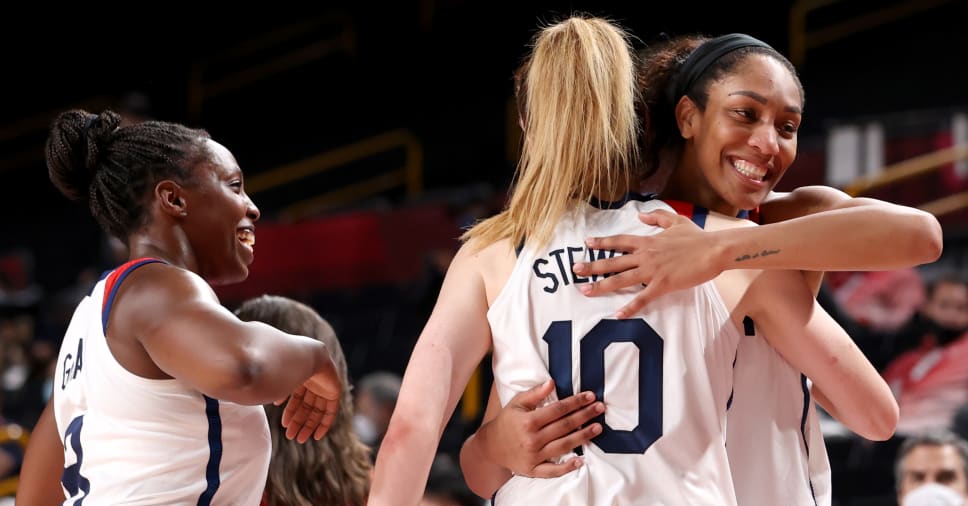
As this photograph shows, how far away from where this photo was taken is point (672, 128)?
258cm

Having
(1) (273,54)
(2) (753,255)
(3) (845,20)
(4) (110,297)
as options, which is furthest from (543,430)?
(1) (273,54)

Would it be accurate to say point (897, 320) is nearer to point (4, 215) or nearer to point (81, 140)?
point (81, 140)

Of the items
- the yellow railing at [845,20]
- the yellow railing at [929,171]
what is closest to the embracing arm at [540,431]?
the yellow railing at [929,171]

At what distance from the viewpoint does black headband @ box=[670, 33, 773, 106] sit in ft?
8.06

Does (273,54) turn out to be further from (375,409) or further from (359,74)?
(375,409)

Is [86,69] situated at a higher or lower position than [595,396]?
higher

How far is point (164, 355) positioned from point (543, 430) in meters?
0.73

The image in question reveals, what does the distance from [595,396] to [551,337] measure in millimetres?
142

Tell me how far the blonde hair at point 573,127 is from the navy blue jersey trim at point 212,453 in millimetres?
637

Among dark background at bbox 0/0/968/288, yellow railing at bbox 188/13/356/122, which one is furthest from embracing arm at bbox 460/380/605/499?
yellow railing at bbox 188/13/356/122

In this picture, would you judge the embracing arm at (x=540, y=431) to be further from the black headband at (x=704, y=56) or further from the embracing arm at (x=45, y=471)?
the embracing arm at (x=45, y=471)

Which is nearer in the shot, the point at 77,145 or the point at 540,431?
the point at 540,431

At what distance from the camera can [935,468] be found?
4.54 meters

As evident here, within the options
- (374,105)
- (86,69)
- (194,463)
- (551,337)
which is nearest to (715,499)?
(551,337)
